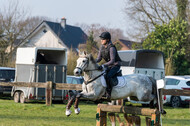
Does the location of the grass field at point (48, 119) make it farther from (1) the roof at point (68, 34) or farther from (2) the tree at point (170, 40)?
(1) the roof at point (68, 34)

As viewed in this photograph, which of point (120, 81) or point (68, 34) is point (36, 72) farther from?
point (68, 34)

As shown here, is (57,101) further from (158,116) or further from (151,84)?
(158,116)

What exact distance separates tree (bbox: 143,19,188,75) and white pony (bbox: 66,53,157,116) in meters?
25.9

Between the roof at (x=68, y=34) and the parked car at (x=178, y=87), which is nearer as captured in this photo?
the parked car at (x=178, y=87)

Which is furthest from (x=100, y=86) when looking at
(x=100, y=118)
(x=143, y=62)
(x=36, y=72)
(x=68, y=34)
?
(x=68, y=34)

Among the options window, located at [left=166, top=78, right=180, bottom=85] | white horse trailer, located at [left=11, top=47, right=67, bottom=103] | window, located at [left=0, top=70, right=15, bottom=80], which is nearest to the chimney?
window, located at [left=0, top=70, right=15, bottom=80]

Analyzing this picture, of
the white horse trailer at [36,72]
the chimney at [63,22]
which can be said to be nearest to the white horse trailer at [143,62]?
the white horse trailer at [36,72]

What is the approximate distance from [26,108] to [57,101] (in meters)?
5.85

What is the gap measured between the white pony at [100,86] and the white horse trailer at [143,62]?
11142mm

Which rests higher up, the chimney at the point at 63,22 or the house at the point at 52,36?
the chimney at the point at 63,22

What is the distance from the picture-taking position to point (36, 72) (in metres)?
22.0

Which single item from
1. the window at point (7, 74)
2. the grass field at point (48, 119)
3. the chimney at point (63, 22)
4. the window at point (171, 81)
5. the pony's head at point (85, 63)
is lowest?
the grass field at point (48, 119)

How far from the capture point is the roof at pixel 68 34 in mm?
60750

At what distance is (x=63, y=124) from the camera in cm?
1245
